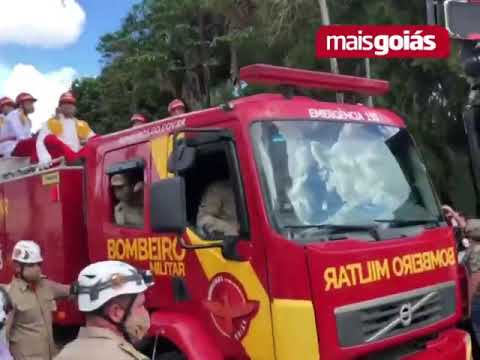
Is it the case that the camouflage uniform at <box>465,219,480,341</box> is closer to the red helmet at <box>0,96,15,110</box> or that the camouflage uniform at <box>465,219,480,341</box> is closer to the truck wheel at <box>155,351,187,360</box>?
the truck wheel at <box>155,351,187,360</box>

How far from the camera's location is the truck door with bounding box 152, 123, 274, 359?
4250mm

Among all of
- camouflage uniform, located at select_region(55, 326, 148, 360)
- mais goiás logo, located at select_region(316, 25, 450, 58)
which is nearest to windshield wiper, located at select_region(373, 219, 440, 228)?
camouflage uniform, located at select_region(55, 326, 148, 360)

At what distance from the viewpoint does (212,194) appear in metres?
4.74

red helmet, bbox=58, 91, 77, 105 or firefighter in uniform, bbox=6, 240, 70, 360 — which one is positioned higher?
red helmet, bbox=58, 91, 77, 105

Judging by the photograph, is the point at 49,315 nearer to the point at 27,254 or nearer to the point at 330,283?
the point at 27,254

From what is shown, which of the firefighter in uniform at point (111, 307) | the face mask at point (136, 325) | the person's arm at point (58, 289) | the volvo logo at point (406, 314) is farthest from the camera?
the person's arm at point (58, 289)

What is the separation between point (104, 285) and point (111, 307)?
0.09 m

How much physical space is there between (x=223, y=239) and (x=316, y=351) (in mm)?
850

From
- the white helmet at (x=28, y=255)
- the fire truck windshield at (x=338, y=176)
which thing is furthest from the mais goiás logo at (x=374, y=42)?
the white helmet at (x=28, y=255)

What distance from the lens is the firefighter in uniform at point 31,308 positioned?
17.7 ft

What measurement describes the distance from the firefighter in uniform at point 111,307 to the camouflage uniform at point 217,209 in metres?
1.50

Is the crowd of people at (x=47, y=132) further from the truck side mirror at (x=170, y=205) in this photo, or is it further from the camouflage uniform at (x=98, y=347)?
the camouflage uniform at (x=98, y=347)

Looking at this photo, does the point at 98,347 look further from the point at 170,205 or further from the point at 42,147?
the point at 42,147

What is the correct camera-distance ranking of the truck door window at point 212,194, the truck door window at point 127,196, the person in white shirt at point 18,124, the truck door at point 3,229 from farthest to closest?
the person in white shirt at point 18,124 < the truck door at point 3,229 < the truck door window at point 127,196 < the truck door window at point 212,194
